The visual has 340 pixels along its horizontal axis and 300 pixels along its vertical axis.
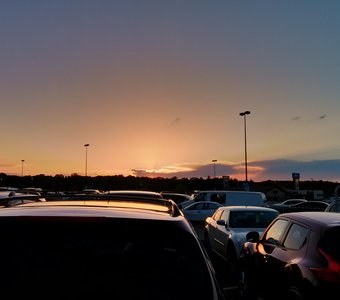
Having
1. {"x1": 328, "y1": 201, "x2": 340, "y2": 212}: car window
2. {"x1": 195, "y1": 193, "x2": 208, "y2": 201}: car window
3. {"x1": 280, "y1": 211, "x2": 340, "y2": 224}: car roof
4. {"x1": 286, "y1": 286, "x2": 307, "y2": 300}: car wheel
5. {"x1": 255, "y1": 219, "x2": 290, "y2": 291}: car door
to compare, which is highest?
{"x1": 195, "y1": 193, "x2": 208, "y2": 201}: car window

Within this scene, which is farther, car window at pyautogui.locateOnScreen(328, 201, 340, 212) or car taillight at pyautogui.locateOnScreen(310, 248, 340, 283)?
car window at pyautogui.locateOnScreen(328, 201, 340, 212)

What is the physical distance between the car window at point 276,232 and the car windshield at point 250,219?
472 centimetres

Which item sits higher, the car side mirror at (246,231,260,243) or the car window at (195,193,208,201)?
the car window at (195,193,208,201)

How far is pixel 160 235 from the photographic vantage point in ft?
9.84

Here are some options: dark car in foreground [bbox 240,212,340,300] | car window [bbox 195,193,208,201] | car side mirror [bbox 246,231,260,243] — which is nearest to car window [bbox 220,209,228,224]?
car side mirror [bbox 246,231,260,243]

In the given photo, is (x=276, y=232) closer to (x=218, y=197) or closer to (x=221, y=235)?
(x=221, y=235)

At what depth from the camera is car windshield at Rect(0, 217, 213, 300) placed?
2783 millimetres

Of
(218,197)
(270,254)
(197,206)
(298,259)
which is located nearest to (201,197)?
(218,197)

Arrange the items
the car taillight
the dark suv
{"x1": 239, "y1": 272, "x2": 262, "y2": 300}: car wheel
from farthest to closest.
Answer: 1. {"x1": 239, "y1": 272, "x2": 262, "y2": 300}: car wheel
2. the car taillight
3. the dark suv

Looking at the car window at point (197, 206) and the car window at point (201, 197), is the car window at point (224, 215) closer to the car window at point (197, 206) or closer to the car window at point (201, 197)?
the car window at point (197, 206)

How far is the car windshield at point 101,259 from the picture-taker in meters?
2.78

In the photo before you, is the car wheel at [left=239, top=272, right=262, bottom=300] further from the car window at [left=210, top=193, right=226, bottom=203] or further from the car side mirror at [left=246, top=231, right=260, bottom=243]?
the car window at [left=210, top=193, right=226, bottom=203]

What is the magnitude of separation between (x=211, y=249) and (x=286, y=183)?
135282mm

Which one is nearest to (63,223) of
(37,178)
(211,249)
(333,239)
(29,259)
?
(29,259)
